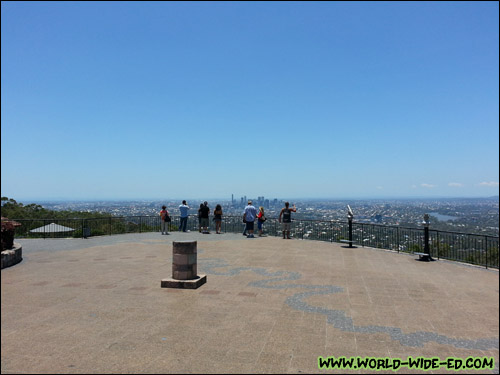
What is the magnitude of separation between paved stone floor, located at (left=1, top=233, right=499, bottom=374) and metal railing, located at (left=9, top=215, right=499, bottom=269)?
0.93 meters

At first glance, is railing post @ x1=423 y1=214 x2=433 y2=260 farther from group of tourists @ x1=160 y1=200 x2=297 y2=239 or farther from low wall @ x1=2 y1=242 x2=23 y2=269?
low wall @ x1=2 y1=242 x2=23 y2=269

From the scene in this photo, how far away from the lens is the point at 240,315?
6.04 meters

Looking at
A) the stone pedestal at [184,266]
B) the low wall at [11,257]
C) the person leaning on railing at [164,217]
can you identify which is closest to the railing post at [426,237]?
the stone pedestal at [184,266]

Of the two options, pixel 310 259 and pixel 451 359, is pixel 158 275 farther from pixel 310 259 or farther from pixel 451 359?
pixel 451 359

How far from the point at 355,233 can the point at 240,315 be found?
10.9 m

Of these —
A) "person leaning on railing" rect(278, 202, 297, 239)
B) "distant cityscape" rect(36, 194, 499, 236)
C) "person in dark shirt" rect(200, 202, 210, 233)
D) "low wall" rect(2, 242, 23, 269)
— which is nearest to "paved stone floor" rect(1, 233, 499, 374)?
"low wall" rect(2, 242, 23, 269)

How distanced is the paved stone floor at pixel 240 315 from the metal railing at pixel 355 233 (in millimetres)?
933

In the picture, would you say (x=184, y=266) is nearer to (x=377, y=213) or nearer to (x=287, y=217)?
(x=287, y=217)

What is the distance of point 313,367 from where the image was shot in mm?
4184

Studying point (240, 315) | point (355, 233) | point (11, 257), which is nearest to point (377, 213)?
point (355, 233)

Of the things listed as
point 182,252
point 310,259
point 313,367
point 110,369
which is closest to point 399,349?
point 313,367

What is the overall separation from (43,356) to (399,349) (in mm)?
4614

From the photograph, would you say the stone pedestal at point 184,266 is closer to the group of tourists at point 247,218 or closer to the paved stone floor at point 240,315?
the paved stone floor at point 240,315

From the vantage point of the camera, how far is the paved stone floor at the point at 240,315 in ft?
14.4
